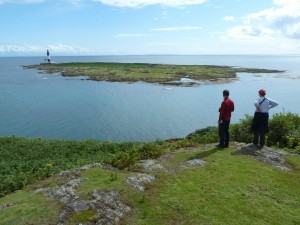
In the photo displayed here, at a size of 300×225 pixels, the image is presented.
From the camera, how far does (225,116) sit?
625 inches

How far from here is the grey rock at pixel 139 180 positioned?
1114cm

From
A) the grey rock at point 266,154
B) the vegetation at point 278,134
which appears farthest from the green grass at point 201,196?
the vegetation at point 278,134

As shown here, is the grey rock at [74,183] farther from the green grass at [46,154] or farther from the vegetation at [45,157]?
the green grass at [46,154]

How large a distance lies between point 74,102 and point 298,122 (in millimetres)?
52867

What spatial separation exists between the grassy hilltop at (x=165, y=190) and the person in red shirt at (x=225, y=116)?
61 cm

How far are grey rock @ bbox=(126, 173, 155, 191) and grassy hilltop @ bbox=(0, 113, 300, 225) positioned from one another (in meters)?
0.04

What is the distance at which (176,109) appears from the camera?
59.5 meters

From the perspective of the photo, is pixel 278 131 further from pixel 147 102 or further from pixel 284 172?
pixel 147 102

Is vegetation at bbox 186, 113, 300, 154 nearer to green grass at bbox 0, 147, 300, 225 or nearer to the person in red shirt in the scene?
the person in red shirt

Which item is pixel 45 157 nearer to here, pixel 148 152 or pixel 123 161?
pixel 148 152

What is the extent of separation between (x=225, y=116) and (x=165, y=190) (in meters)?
6.44

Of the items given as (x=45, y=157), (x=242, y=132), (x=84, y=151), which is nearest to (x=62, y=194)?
(x=45, y=157)

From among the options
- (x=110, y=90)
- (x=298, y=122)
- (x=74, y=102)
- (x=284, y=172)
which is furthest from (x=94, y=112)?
(x=284, y=172)

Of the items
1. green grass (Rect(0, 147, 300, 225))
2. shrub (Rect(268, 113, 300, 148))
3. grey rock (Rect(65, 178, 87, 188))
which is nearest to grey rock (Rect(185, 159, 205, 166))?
green grass (Rect(0, 147, 300, 225))
